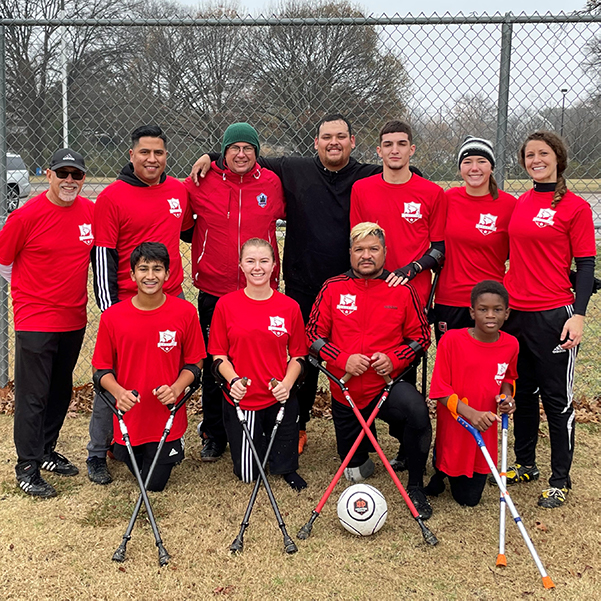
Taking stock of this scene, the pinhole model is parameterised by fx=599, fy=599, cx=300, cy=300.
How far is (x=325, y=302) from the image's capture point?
3.81 metres

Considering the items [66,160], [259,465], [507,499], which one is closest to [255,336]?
[259,465]

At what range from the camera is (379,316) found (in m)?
3.71

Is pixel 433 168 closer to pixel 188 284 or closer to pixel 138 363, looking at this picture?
pixel 138 363

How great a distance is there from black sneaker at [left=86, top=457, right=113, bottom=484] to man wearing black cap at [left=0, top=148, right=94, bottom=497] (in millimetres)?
270

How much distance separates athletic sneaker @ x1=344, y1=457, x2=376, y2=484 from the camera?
3928 millimetres

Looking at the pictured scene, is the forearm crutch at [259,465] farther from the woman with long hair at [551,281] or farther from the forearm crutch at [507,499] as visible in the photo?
the woman with long hair at [551,281]

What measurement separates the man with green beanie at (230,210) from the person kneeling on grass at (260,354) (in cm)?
24

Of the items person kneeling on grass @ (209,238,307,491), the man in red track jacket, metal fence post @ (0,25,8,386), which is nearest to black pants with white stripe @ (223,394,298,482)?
person kneeling on grass @ (209,238,307,491)

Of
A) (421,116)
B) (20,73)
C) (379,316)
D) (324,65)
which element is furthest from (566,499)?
(20,73)

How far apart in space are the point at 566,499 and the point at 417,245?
6.00ft

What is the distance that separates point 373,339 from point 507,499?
1.17 metres

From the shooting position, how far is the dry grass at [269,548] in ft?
9.24

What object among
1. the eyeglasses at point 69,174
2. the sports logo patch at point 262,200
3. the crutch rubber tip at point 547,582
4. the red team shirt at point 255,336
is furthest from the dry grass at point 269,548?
the eyeglasses at point 69,174

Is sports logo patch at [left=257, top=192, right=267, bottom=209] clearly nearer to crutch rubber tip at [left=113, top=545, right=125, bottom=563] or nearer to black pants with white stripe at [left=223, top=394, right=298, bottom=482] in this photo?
black pants with white stripe at [left=223, top=394, right=298, bottom=482]
